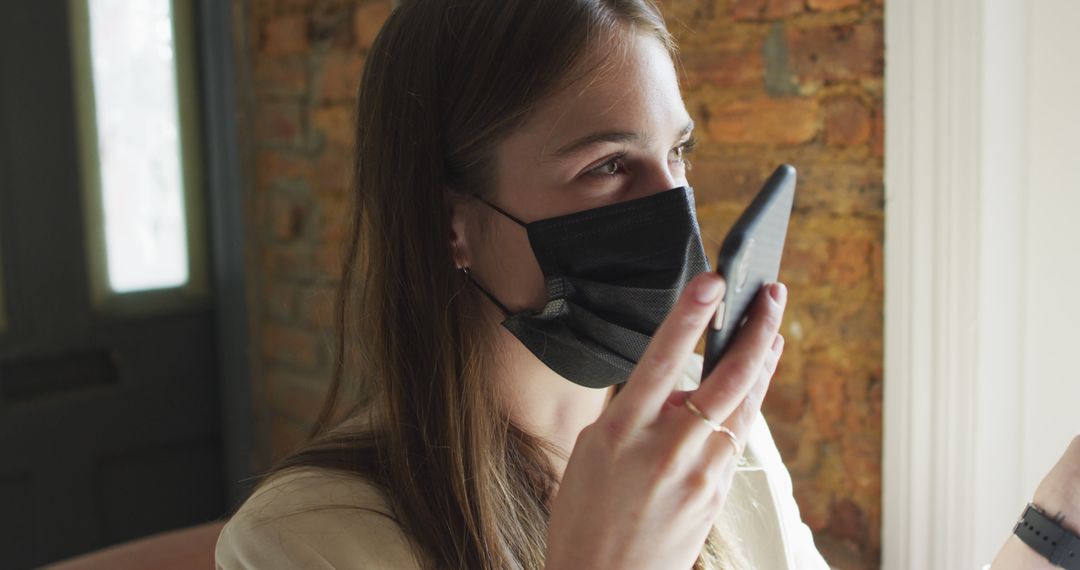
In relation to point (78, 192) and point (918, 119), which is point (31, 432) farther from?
point (918, 119)

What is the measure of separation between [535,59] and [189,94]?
1633 mm

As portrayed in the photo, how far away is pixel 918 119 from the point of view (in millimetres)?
1382

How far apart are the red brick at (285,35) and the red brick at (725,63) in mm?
1030

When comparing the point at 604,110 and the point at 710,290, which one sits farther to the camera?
the point at 604,110

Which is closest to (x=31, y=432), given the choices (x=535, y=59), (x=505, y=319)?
(x=505, y=319)

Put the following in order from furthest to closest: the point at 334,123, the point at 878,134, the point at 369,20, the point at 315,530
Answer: the point at 334,123 < the point at 369,20 < the point at 878,134 < the point at 315,530

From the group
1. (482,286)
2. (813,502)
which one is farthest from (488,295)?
(813,502)

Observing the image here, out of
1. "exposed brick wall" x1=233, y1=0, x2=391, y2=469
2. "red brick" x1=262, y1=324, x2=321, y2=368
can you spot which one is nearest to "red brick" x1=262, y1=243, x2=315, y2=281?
"exposed brick wall" x1=233, y1=0, x2=391, y2=469

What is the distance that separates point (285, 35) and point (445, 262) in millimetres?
1458

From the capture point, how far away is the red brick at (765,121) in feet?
5.03

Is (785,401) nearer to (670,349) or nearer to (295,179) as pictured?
(670,349)

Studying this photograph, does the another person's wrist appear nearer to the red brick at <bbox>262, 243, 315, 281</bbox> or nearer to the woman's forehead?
the woman's forehead

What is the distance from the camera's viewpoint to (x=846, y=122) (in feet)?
4.88

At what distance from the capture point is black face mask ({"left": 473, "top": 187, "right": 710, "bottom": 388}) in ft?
3.54
